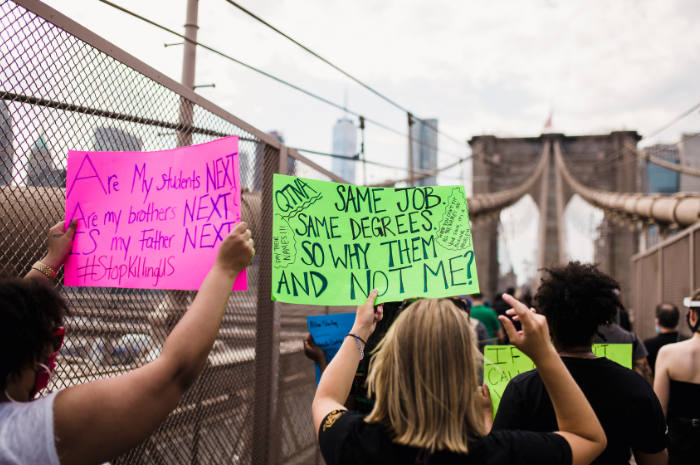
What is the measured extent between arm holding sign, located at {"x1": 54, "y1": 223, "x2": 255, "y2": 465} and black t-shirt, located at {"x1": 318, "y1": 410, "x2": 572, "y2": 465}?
41cm

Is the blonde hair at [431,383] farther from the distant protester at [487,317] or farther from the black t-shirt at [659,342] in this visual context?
the distant protester at [487,317]

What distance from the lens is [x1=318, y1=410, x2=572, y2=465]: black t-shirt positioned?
3.80ft

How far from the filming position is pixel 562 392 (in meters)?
1.32

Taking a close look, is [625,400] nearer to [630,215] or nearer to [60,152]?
[60,152]

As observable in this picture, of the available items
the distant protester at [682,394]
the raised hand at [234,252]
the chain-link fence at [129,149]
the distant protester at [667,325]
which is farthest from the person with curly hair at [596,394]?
the distant protester at [667,325]

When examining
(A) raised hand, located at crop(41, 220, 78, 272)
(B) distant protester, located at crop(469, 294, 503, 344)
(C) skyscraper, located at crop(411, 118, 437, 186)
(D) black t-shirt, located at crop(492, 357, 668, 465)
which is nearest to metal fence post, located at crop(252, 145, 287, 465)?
(A) raised hand, located at crop(41, 220, 78, 272)

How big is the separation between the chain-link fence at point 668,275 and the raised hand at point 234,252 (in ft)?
19.5

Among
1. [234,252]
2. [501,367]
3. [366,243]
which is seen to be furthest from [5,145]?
[501,367]

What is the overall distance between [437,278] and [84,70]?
158 centimetres

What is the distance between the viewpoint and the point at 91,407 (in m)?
1.00

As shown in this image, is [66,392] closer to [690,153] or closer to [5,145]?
[5,145]

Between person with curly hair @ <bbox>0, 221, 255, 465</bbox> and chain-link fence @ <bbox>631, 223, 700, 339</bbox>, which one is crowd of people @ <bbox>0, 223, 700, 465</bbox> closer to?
person with curly hair @ <bbox>0, 221, 255, 465</bbox>

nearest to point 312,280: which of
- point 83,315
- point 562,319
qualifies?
Result: point 83,315

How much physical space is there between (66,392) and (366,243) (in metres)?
1.33
